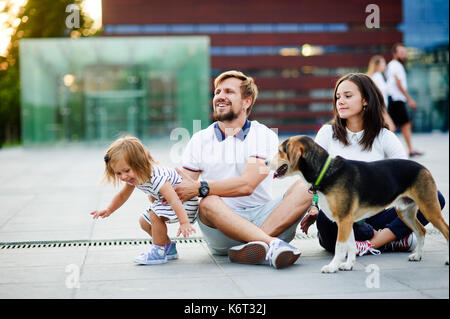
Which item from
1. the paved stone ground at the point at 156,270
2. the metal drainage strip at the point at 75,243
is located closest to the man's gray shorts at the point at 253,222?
the paved stone ground at the point at 156,270

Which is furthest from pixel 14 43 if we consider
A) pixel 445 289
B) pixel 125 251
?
pixel 445 289

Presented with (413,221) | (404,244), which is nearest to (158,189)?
(413,221)

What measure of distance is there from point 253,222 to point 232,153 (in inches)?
24.7

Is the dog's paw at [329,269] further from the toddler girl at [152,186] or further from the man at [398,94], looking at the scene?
the man at [398,94]

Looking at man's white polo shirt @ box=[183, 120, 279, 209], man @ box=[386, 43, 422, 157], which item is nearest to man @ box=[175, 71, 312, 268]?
man's white polo shirt @ box=[183, 120, 279, 209]

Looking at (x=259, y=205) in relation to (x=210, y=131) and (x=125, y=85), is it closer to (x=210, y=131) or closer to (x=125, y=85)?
(x=210, y=131)

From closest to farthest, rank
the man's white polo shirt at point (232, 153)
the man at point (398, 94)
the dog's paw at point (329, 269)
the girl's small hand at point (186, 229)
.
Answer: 1. the dog's paw at point (329, 269)
2. the girl's small hand at point (186, 229)
3. the man's white polo shirt at point (232, 153)
4. the man at point (398, 94)

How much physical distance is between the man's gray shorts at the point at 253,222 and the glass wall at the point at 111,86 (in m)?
18.4

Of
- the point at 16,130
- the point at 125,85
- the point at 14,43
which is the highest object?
the point at 14,43

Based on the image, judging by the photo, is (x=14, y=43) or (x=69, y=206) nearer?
(x=69, y=206)

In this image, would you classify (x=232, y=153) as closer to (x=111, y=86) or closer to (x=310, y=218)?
(x=310, y=218)

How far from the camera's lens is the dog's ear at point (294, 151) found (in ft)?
12.6

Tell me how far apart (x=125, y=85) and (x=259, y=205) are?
19.8 meters

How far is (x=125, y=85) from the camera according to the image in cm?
2369
